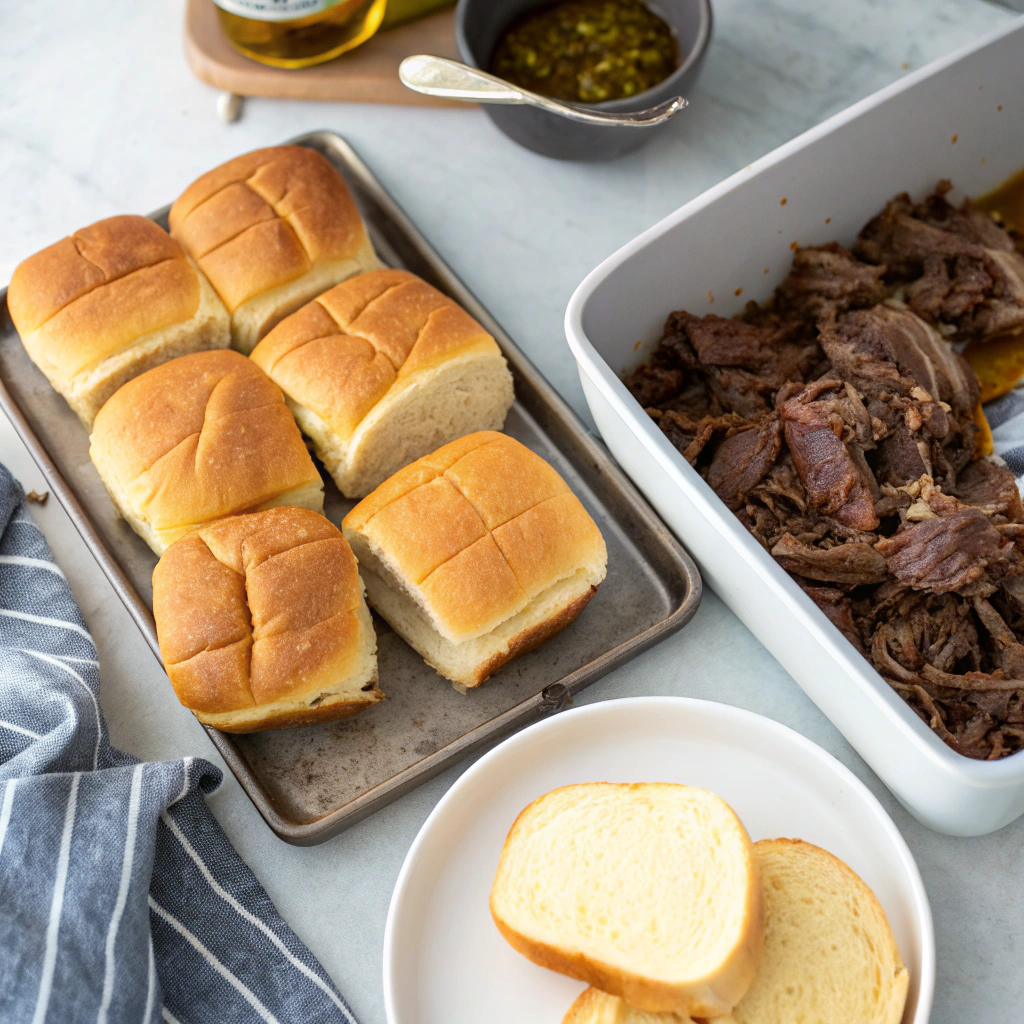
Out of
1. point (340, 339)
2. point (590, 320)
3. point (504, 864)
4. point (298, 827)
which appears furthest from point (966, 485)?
point (298, 827)

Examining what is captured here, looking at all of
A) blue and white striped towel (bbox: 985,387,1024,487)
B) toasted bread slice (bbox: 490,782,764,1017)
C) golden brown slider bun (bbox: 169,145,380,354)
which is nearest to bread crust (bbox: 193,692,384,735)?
toasted bread slice (bbox: 490,782,764,1017)

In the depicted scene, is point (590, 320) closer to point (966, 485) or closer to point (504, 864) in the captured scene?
point (966, 485)

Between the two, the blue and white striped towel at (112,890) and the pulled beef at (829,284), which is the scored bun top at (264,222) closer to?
the blue and white striped towel at (112,890)

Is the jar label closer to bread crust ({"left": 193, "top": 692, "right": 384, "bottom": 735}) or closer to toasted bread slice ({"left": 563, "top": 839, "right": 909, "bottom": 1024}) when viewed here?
bread crust ({"left": 193, "top": 692, "right": 384, "bottom": 735})

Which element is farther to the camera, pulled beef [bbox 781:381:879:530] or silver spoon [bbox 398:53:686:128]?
silver spoon [bbox 398:53:686:128]

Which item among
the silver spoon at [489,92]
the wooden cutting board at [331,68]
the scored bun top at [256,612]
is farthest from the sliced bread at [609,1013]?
the wooden cutting board at [331,68]

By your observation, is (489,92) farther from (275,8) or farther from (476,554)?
(476,554)
